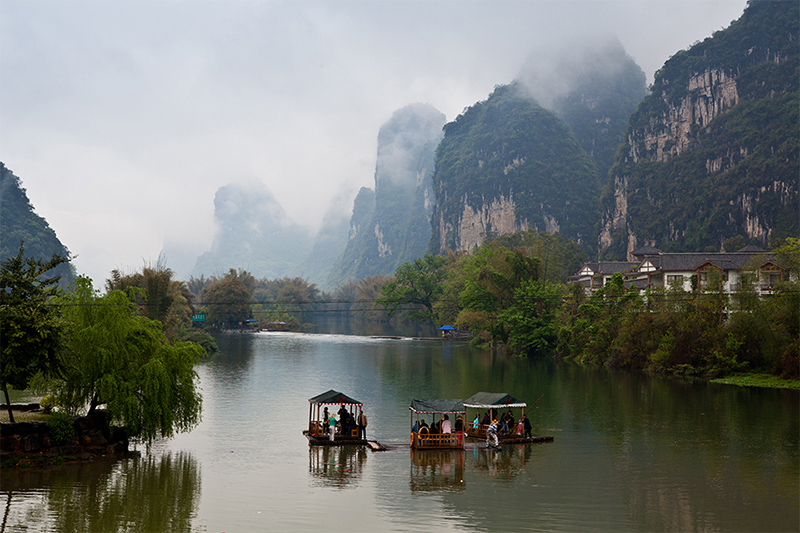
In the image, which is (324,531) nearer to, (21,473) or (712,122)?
(21,473)

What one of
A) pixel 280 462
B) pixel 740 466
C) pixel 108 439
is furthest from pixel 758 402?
pixel 108 439

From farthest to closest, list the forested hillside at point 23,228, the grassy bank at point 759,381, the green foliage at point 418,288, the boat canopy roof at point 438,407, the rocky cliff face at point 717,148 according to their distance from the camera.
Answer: the forested hillside at point 23,228 → the rocky cliff face at point 717,148 → the green foliage at point 418,288 → the grassy bank at point 759,381 → the boat canopy roof at point 438,407

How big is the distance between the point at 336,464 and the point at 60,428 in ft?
34.2

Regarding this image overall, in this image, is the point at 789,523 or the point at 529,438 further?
the point at 529,438

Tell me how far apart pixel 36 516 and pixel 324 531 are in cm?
833

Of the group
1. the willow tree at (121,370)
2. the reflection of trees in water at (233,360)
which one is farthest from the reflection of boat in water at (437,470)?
the reflection of trees in water at (233,360)

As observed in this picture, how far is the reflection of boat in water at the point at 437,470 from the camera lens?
2350 centimetres

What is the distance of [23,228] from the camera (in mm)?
176750

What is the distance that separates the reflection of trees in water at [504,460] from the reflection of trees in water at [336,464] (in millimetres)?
4710

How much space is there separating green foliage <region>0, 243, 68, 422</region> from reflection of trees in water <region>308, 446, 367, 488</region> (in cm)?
1049

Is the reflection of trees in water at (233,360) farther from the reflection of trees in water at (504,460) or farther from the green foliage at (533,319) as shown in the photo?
the green foliage at (533,319)

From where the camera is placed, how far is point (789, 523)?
19.8m

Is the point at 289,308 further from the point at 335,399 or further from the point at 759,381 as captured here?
the point at 335,399

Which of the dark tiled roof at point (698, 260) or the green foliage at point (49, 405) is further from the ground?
the dark tiled roof at point (698, 260)
